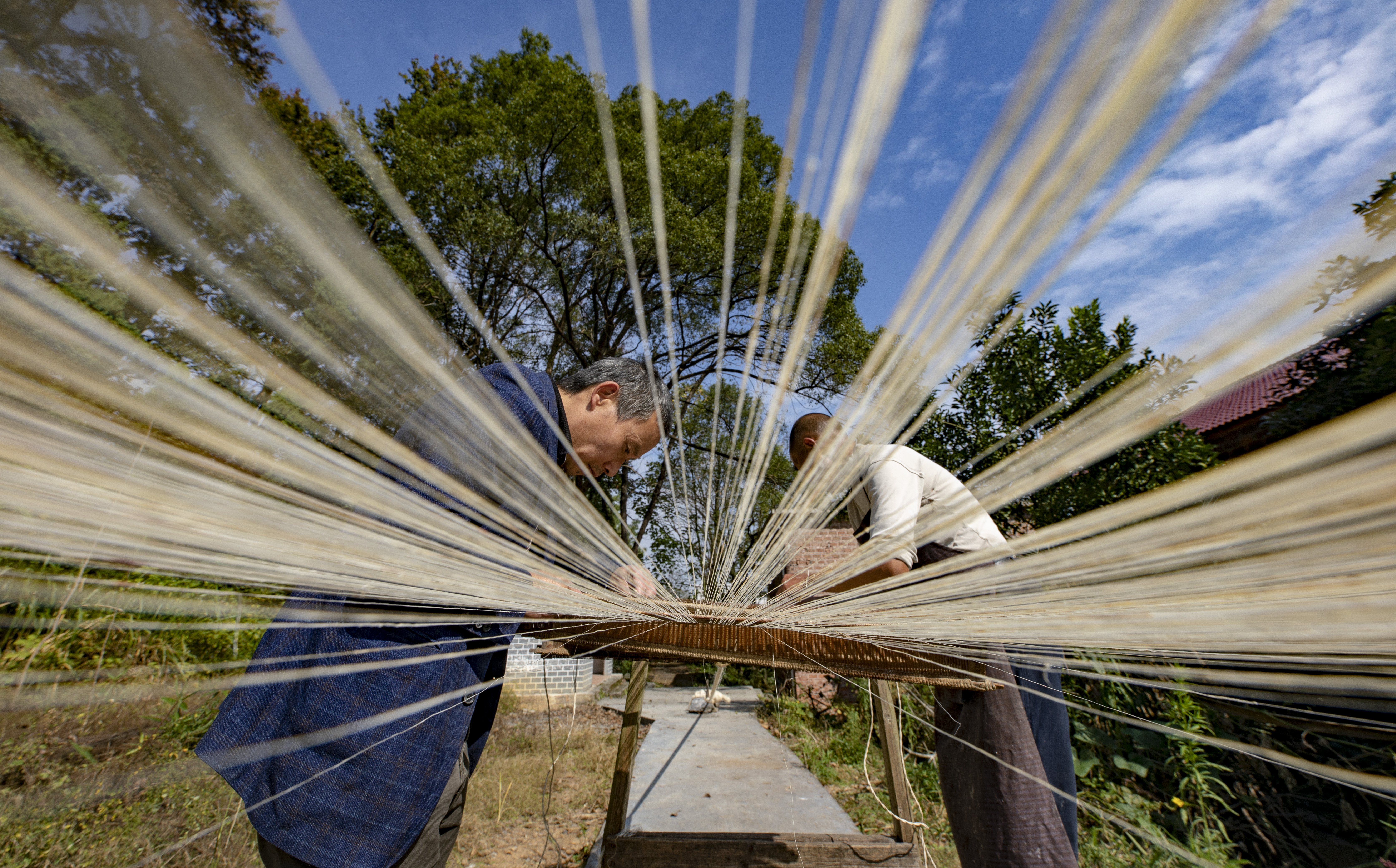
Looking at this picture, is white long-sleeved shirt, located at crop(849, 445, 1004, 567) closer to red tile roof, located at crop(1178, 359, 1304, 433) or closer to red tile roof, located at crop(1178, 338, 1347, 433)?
red tile roof, located at crop(1178, 338, 1347, 433)

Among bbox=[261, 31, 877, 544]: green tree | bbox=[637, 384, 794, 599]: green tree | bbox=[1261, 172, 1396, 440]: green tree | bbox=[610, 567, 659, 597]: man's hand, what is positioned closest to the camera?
bbox=[610, 567, 659, 597]: man's hand

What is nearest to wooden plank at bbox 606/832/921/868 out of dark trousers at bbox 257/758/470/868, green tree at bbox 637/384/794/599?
green tree at bbox 637/384/794/599

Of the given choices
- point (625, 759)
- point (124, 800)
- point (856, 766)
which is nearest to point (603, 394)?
point (625, 759)

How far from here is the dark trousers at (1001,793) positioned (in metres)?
1.42

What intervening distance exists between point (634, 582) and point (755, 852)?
6.54ft

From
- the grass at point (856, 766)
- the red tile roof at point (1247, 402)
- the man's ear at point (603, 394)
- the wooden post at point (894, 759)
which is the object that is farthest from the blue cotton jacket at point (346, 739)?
the red tile roof at point (1247, 402)

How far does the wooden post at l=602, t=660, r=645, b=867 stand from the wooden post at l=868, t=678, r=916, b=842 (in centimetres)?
5

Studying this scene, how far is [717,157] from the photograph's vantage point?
28.6 ft

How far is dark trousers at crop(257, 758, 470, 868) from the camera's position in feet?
3.58

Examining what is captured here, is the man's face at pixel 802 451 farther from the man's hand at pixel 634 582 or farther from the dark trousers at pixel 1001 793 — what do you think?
the dark trousers at pixel 1001 793

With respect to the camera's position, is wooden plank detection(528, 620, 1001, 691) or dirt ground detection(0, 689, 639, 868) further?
dirt ground detection(0, 689, 639, 868)

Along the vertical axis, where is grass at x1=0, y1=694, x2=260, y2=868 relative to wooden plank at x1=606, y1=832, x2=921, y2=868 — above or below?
above

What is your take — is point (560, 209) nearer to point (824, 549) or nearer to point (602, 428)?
point (824, 549)

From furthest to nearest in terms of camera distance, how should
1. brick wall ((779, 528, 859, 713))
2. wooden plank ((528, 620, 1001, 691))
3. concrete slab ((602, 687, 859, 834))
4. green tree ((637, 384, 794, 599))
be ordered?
brick wall ((779, 528, 859, 713)), concrete slab ((602, 687, 859, 834)), green tree ((637, 384, 794, 599)), wooden plank ((528, 620, 1001, 691))
